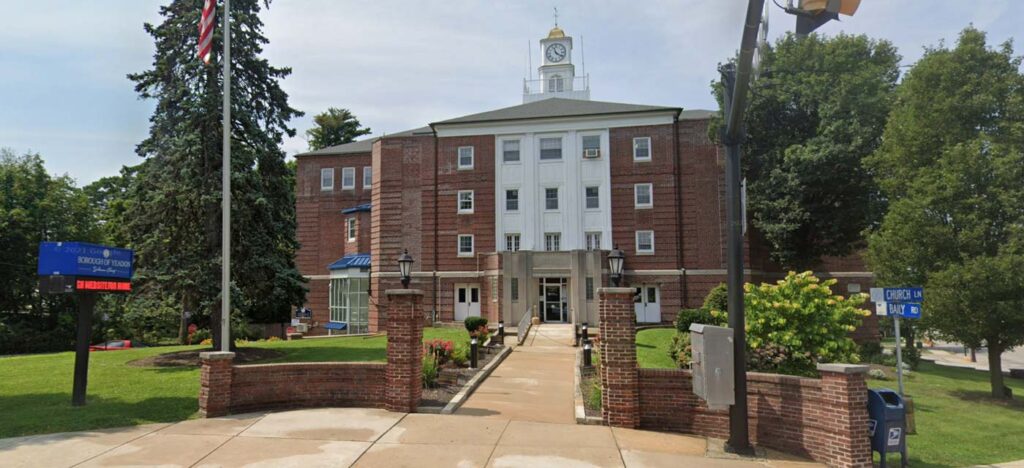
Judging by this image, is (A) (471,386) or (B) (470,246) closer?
(A) (471,386)

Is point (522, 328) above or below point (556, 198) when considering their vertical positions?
below

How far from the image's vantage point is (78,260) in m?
12.2

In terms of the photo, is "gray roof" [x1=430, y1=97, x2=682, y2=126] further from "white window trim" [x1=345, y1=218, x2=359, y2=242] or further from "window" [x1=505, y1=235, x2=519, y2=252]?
"white window trim" [x1=345, y1=218, x2=359, y2=242]

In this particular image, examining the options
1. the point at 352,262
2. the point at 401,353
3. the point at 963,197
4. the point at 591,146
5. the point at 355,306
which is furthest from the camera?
the point at 352,262

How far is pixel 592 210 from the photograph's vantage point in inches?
1404

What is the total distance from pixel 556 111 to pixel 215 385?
29.2 meters

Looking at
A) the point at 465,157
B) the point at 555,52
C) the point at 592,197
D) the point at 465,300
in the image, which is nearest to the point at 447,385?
the point at 465,300

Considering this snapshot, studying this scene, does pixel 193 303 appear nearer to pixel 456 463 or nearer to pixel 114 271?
pixel 114 271

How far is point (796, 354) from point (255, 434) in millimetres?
10261

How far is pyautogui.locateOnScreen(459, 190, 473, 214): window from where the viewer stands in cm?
3672

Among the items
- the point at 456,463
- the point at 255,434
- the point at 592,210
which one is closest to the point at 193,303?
the point at 255,434

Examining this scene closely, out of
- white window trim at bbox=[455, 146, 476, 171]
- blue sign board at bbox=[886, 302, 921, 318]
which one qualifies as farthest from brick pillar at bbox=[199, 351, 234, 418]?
white window trim at bbox=[455, 146, 476, 171]

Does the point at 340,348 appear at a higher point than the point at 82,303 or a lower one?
lower

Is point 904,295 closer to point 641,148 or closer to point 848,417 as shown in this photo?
point 848,417
